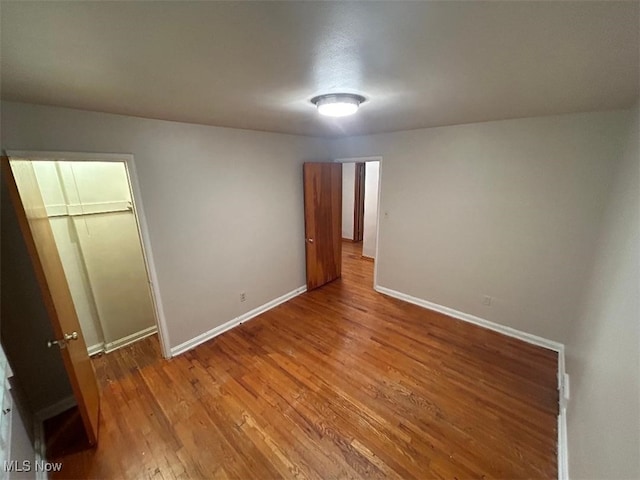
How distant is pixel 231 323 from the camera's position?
3131 mm

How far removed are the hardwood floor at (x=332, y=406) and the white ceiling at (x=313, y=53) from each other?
2.27m

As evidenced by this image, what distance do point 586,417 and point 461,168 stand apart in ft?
7.61

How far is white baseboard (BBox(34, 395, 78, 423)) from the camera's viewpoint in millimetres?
1951

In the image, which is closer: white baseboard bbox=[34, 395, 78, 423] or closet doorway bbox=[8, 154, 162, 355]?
white baseboard bbox=[34, 395, 78, 423]

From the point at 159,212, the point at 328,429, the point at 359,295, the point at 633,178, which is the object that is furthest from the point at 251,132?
the point at 633,178

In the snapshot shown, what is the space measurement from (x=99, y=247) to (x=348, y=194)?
5059 mm

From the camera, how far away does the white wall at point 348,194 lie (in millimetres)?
6253

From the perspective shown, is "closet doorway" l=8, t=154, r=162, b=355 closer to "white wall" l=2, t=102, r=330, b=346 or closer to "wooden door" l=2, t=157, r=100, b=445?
"white wall" l=2, t=102, r=330, b=346

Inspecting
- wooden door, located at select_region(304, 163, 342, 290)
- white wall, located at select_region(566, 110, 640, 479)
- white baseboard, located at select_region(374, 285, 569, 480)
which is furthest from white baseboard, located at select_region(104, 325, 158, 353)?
white wall, located at select_region(566, 110, 640, 479)

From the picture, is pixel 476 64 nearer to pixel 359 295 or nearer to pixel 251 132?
pixel 251 132

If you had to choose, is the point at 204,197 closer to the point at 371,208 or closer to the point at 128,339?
the point at 128,339

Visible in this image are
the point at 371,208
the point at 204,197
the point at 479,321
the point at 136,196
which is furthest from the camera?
the point at 371,208

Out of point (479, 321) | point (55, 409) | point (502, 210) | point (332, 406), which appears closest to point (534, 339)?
point (479, 321)

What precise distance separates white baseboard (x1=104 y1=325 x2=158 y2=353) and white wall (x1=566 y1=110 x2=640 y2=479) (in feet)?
12.6
